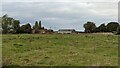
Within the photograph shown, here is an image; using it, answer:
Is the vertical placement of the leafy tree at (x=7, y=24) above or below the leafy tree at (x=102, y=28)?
above

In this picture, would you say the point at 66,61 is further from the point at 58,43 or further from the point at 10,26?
the point at 10,26

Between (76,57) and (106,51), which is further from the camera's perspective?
(106,51)

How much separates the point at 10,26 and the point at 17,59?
1956 cm

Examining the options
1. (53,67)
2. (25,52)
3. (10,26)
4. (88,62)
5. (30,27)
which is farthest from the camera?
(10,26)

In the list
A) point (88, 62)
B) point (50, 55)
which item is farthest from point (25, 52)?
point (88, 62)

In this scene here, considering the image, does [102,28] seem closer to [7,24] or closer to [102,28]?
[102,28]

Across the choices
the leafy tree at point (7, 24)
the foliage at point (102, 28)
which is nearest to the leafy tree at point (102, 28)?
the foliage at point (102, 28)

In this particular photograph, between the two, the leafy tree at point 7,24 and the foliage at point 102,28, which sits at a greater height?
the leafy tree at point 7,24

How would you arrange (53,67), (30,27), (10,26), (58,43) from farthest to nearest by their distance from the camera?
(10,26)
(30,27)
(58,43)
(53,67)

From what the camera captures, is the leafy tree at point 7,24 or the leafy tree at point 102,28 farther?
the leafy tree at point 102,28

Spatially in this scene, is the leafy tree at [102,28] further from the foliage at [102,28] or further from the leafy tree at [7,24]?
the leafy tree at [7,24]

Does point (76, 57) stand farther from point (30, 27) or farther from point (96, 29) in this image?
point (96, 29)

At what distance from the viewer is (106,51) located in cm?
1262

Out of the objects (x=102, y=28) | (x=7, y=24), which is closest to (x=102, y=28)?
(x=102, y=28)
